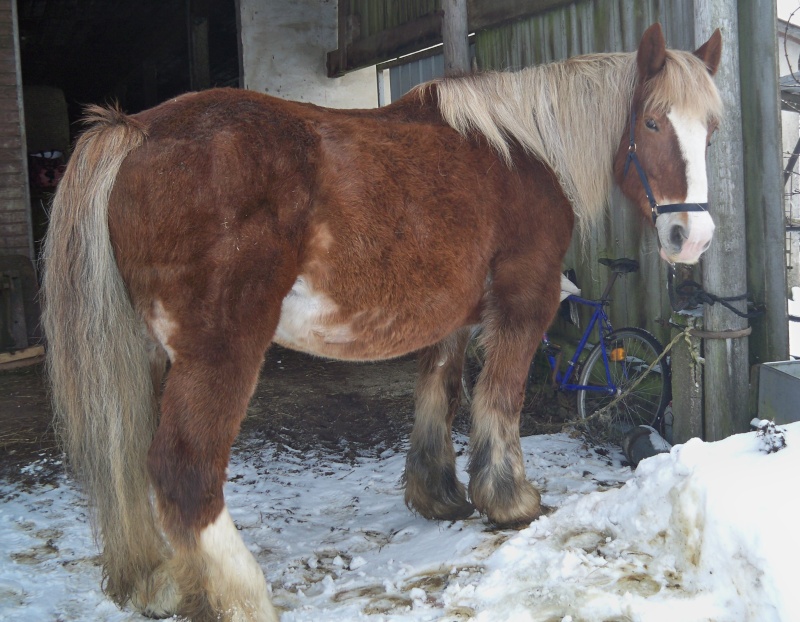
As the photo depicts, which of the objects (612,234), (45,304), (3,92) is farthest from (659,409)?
(3,92)

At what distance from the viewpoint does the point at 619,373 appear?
16.4 ft

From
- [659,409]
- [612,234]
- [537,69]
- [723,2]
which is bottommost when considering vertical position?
[659,409]

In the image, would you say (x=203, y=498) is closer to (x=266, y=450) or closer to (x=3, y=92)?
(x=266, y=450)

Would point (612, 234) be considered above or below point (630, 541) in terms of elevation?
above

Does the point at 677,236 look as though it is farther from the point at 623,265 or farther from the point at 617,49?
the point at 617,49

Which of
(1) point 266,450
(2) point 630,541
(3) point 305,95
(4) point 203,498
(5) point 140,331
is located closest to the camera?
(4) point 203,498

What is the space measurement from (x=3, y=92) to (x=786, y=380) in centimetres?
816

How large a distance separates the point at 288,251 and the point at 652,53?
1999 mm

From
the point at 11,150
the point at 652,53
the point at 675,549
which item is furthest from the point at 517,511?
the point at 11,150

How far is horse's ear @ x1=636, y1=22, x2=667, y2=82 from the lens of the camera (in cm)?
331

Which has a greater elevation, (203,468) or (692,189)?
(692,189)

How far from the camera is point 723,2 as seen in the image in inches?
151

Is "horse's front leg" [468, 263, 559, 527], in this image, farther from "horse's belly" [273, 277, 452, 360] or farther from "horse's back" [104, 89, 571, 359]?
"horse's belly" [273, 277, 452, 360]

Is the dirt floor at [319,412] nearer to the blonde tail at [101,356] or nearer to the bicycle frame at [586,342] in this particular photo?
the bicycle frame at [586,342]
